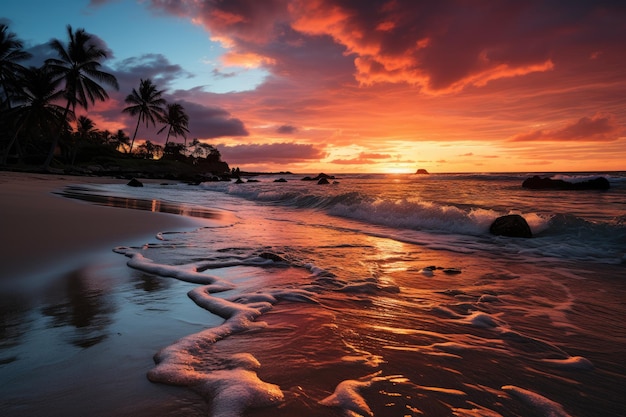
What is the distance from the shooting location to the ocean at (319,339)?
182 centimetres

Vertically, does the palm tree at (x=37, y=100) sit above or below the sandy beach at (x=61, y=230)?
above

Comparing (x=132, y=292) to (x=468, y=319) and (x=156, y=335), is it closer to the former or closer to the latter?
(x=156, y=335)

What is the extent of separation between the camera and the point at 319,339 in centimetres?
259

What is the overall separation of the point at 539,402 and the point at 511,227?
7.07 meters

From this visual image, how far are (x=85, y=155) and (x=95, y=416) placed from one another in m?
58.3

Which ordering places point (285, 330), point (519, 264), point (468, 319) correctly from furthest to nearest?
1. point (519, 264)
2. point (468, 319)
3. point (285, 330)

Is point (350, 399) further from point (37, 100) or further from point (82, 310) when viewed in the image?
point (37, 100)

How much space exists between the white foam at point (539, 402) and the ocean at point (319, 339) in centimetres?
1

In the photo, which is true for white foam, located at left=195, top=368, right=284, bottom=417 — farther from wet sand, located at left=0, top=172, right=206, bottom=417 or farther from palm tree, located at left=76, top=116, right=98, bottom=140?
palm tree, located at left=76, top=116, right=98, bottom=140

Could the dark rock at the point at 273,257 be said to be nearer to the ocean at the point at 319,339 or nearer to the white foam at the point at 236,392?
the ocean at the point at 319,339

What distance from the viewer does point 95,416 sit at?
1607 mm

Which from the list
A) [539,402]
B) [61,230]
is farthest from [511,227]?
[61,230]

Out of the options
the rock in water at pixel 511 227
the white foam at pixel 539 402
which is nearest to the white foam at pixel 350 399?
the white foam at pixel 539 402

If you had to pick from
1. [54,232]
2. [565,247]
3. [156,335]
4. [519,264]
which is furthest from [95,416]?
[565,247]
